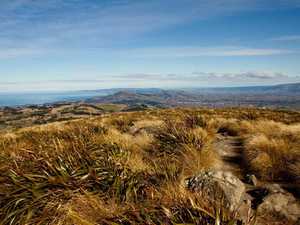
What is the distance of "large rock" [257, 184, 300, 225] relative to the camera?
17.0 ft

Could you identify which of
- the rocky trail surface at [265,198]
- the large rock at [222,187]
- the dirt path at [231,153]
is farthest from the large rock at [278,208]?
the dirt path at [231,153]

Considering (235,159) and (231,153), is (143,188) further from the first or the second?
(231,153)

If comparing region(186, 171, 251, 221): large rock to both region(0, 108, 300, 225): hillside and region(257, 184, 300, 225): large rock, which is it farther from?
region(257, 184, 300, 225): large rock

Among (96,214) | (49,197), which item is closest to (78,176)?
(49,197)

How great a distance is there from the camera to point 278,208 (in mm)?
5512

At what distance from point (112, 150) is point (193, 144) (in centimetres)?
241

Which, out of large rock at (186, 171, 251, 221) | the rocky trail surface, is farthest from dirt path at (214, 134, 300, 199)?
large rock at (186, 171, 251, 221)

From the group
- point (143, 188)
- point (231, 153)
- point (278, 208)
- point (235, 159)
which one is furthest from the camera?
point (231, 153)

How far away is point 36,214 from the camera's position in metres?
4.84

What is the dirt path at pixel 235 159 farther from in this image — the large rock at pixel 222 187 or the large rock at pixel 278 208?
the large rock at pixel 222 187

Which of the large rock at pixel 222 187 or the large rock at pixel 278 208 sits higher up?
the large rock at pixel 222 187

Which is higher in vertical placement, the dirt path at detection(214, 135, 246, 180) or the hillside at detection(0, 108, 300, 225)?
the hillside at detection(0, 108, 300, 225)

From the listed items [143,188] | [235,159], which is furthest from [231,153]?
[143,188]

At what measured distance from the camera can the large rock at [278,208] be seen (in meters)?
5.20
